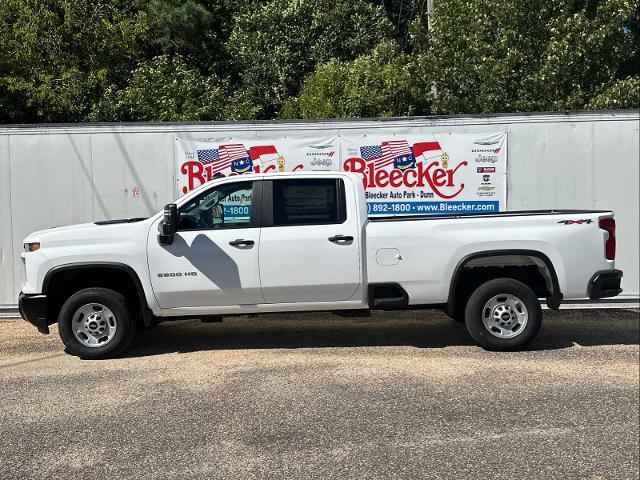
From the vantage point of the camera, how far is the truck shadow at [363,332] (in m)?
7.48

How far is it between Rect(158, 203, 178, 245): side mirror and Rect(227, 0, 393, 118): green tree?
43.2 feet

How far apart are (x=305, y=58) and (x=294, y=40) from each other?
0.61 meters

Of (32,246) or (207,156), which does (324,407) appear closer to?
(32,246)

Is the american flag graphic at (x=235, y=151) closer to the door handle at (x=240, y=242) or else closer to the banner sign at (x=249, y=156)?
the banner sign at (x=249, y=156)

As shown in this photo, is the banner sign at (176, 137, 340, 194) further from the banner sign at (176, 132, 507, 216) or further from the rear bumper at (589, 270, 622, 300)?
the rear bumper at (589, 270, 622, 300)

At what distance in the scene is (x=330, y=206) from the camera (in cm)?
699

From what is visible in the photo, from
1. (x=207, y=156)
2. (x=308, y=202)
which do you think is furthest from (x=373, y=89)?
(x=308, y=202)

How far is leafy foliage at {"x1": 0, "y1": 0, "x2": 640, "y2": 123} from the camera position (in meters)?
13.2

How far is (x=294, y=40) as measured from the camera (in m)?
19.8

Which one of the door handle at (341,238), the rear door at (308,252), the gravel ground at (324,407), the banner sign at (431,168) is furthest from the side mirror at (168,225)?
the banner sign at (431,168)

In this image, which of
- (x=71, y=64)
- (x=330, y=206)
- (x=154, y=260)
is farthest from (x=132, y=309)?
(x=71, y=64)

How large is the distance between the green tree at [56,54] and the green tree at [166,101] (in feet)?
2.65

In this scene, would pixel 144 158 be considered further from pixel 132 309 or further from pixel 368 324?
pixel 368 324

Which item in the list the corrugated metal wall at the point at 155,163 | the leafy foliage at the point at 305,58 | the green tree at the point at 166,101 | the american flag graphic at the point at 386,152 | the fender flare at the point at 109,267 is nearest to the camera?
the fender flare at the point at 109,267
